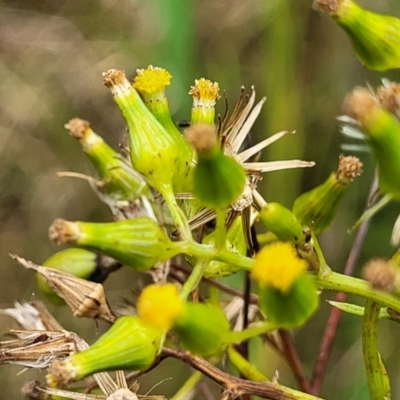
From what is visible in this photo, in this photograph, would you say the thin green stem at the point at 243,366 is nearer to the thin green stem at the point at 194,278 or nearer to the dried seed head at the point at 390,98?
the thin green stem at the point at 194,278

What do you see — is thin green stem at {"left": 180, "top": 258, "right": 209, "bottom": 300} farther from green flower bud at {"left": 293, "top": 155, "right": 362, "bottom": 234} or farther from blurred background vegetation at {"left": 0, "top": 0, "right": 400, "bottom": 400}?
blurred background vegetation at {"left": 0, "top": 0, "right": 400, "bottom": 400}

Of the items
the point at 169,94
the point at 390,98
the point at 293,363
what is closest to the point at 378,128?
the point at 390,98

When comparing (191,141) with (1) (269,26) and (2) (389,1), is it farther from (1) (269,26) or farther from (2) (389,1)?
(2) (389,1)

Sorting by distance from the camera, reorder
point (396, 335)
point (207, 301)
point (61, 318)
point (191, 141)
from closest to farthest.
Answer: point (191, 141) < point (207, 301) < point (396, 335) < point (61, 318)

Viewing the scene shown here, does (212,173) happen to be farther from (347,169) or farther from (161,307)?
(347,169)

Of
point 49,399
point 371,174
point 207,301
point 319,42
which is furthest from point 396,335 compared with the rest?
point 49,399

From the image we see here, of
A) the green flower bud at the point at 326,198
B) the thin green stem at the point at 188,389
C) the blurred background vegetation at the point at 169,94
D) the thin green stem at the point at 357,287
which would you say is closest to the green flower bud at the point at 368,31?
Answer: the green flower bud at the point at 326,198
